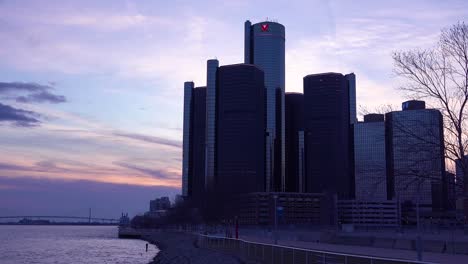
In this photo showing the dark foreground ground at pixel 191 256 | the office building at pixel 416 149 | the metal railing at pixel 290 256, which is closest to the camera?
the metal railing at pixel 290 256

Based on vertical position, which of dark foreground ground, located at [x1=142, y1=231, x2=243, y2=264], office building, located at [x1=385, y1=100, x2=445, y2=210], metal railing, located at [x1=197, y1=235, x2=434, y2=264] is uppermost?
office building, located at [x1=385, y1=100, x2=445, y2=210]

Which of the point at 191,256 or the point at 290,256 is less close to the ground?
the point at 290,256

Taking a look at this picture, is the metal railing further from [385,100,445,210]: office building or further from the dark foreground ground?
[385,100,445,210]: office building

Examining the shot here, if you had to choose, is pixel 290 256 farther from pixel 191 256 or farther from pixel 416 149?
pixel 191 256

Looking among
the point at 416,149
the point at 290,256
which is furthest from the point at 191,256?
the point at 416,149

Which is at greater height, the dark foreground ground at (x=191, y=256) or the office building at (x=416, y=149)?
the office building at (x=416, y=149)

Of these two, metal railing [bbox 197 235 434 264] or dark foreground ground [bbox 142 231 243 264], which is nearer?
metal railing [bbox 197 235 434 264]

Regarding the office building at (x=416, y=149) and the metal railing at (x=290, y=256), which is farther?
the office building at (x=416, y=149)

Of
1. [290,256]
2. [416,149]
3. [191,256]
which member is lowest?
[191,256]

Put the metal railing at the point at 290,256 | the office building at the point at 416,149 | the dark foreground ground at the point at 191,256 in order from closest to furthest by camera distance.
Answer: the metal railing at the point at 290,256
the office building at the point at 416,149
the dark foreground ground at the point at 191,256

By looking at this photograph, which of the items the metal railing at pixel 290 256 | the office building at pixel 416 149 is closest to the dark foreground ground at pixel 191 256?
the metal railing at pixel 290 256

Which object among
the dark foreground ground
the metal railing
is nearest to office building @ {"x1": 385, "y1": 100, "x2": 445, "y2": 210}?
the metal railing

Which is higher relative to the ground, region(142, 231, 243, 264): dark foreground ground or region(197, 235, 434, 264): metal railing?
region(197, 235, 434, 264): metal railing

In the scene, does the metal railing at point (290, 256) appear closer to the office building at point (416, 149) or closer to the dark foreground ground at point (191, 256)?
the dark foreground ground at point (191, 256)
